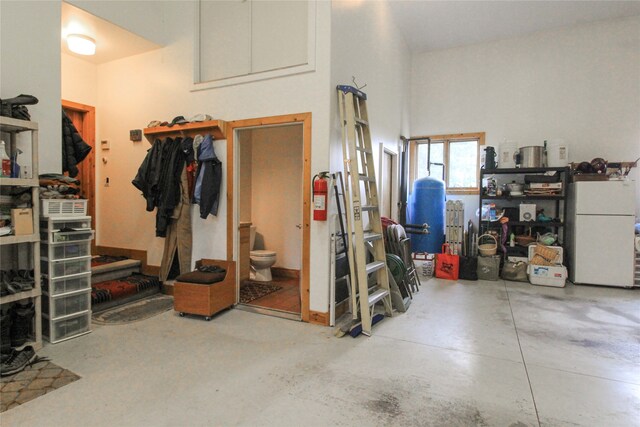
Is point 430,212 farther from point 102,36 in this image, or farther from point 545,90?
point 102,36

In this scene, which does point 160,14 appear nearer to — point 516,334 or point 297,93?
point 297,93

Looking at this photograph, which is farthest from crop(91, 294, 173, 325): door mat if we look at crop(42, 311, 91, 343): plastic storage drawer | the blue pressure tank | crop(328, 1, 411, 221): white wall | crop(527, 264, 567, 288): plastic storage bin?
crop(527, 264, 567, 288): plastic storage bin

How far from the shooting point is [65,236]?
290 cm

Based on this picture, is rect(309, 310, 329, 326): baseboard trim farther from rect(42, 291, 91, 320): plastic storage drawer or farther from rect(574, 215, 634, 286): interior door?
rect(574, 215, 634, 286): interior door

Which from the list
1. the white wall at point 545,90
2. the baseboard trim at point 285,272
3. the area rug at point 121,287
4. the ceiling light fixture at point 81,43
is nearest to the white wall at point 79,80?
the ceiling light fixture at point 81,43

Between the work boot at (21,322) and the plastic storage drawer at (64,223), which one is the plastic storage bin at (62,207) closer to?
the plastic storage drawer at (64,223)

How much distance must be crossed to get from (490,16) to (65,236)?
6310 mm

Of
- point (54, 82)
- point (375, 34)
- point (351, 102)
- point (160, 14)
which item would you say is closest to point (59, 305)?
point (54, 82)

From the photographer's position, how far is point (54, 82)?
3158 millimetres

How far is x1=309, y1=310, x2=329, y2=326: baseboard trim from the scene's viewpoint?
3379mm

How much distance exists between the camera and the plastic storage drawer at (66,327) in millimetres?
2861

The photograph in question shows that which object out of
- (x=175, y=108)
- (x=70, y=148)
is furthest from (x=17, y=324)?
(x=175, y=108)

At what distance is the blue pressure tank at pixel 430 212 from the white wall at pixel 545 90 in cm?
93

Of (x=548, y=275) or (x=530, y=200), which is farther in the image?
(x=530, y=200)
